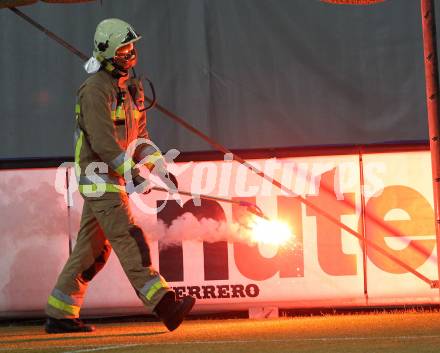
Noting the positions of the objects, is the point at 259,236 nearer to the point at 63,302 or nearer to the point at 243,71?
the point at 243,71

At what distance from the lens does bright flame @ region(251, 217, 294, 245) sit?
25.6 ft

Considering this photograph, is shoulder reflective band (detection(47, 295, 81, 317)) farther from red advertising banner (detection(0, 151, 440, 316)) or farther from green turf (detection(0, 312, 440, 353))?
red advertising banner (detection(0, 151, 440, 316))

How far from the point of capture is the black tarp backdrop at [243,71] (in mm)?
8547

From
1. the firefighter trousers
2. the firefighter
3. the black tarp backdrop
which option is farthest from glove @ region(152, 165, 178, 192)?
the black tarp backdrop

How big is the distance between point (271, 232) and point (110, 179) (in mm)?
1583

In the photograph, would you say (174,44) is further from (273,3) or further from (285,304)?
(285,304)

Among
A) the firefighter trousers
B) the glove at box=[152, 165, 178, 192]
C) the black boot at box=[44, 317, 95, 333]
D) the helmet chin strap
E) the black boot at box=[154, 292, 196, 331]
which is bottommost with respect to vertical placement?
the black boot at box=[44, 317, 95, 333]

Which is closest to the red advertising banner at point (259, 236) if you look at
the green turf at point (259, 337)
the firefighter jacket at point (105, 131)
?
the green turf at point (259, 337)

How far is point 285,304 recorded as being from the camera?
781 cm

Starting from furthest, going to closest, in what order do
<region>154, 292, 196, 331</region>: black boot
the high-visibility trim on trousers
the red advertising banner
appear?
1. the red advertising banner
2. the high-visibility trim on trousers
3. <region>154, 292, 196, 331</region>: black boot

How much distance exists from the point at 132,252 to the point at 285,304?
1715 mm

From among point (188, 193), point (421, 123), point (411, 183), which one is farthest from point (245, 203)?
point (421, 123)

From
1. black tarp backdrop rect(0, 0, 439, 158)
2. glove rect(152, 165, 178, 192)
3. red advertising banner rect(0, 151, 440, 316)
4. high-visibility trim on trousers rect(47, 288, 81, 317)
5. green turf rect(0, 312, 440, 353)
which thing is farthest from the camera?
black tarp backdrop rect(0, 0, 439, 158)

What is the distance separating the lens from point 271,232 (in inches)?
307
